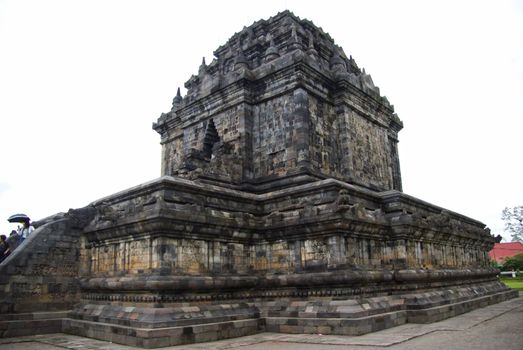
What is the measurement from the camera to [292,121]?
17750 mm

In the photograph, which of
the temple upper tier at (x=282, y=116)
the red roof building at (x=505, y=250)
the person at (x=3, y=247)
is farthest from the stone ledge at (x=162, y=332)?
the red roof building at (x=505, y=250)

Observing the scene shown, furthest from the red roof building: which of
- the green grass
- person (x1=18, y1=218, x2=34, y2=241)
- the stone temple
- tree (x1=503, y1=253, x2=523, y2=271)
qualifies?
person (x1=18, y1=218, x2=34, y2=241)

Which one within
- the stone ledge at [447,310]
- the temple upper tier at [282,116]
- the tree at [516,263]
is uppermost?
the temple upper tier at [282,116]

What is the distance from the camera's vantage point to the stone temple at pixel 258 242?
1233 centimetres

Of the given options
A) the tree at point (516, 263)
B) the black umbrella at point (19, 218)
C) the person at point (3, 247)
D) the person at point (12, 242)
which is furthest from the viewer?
the tree at point (516, 263)

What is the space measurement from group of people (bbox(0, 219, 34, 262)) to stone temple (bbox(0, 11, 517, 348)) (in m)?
1.77

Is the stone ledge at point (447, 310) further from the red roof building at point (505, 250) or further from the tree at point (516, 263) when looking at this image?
the red roof building at point (505, 250)

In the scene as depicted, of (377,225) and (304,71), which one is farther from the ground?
(304,71)

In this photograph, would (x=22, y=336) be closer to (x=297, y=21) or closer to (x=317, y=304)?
(x=317, y=304)

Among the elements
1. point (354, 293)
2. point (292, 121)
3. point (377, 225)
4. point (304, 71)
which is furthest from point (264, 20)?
point (354, 293)

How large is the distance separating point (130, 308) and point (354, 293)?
20.2 feet

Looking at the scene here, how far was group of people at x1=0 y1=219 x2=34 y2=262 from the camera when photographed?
602 inches

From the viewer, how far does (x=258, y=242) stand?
48.9 feet

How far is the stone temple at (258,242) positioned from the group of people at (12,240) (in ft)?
5.82
